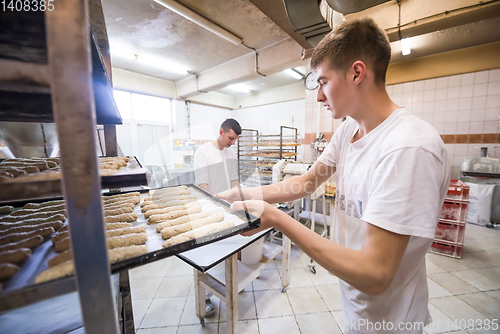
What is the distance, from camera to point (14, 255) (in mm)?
504

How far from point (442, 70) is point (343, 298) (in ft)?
17.2

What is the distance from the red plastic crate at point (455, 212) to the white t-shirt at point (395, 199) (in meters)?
2.71

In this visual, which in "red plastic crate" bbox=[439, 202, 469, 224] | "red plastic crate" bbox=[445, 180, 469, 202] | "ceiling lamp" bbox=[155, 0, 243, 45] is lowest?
"red plastic crate" bbox=[439, 202, 469, 224]

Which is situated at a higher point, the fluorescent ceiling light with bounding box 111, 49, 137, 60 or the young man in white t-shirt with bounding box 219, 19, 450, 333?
the fluorescent ceiling light with bounding box 111, 49, 137, 60

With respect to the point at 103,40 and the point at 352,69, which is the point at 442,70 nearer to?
the point at 352,69

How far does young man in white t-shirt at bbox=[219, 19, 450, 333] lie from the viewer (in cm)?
63

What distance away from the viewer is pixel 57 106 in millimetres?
336

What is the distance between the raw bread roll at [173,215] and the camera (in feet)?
3.20

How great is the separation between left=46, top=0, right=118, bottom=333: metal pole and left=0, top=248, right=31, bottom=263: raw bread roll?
30 cm

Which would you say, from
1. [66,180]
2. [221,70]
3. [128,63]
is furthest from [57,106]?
[128,63]

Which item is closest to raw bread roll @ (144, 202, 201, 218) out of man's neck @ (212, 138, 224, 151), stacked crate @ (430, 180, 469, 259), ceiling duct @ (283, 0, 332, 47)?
man's neck @ (212, 138, 224, 151)

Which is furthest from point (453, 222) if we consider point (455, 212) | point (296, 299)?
point (296, 299)

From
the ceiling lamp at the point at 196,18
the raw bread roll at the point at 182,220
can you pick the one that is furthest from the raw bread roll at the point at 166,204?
the ceiling lamp at the point at 196,18

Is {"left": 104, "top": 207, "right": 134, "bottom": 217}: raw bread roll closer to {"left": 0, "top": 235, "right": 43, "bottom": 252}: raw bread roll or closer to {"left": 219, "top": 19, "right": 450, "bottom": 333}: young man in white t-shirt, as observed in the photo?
{"left": 0, "top": 235, "right": 43, "bottom": 252}: raw bread roll
